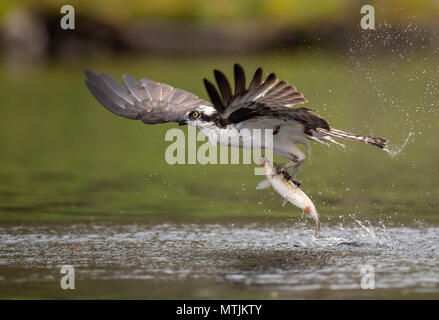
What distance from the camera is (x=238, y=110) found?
1088 centimetres

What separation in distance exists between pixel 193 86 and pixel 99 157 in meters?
10.6

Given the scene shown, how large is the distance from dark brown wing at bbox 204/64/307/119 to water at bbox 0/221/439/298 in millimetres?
1751

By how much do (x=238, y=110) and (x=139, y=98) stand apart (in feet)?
9.84

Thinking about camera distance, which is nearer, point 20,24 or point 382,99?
point 382,99

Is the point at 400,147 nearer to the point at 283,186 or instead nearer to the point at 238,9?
the point at 283,186

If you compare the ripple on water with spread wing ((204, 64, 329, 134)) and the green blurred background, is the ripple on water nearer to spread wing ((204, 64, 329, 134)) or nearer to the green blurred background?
the green blurred background

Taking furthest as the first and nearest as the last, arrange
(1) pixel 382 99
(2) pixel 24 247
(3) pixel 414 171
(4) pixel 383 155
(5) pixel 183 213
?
1. (1) pixel 382 99
2. (4) pixel 383 155
3. (3) pixel 414 171
4. (5) pixel 183 213
5. (2) pixel 24 247

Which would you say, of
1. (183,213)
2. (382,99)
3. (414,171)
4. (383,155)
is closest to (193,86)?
(382,99)

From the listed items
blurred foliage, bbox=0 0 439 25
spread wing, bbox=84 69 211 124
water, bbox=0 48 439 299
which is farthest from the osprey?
blurred foliage, bbox=0 0 439 25

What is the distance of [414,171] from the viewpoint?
17.7 meters

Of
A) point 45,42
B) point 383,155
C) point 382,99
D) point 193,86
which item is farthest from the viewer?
point 45,42

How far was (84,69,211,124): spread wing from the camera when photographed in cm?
1308

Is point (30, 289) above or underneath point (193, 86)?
underneath
